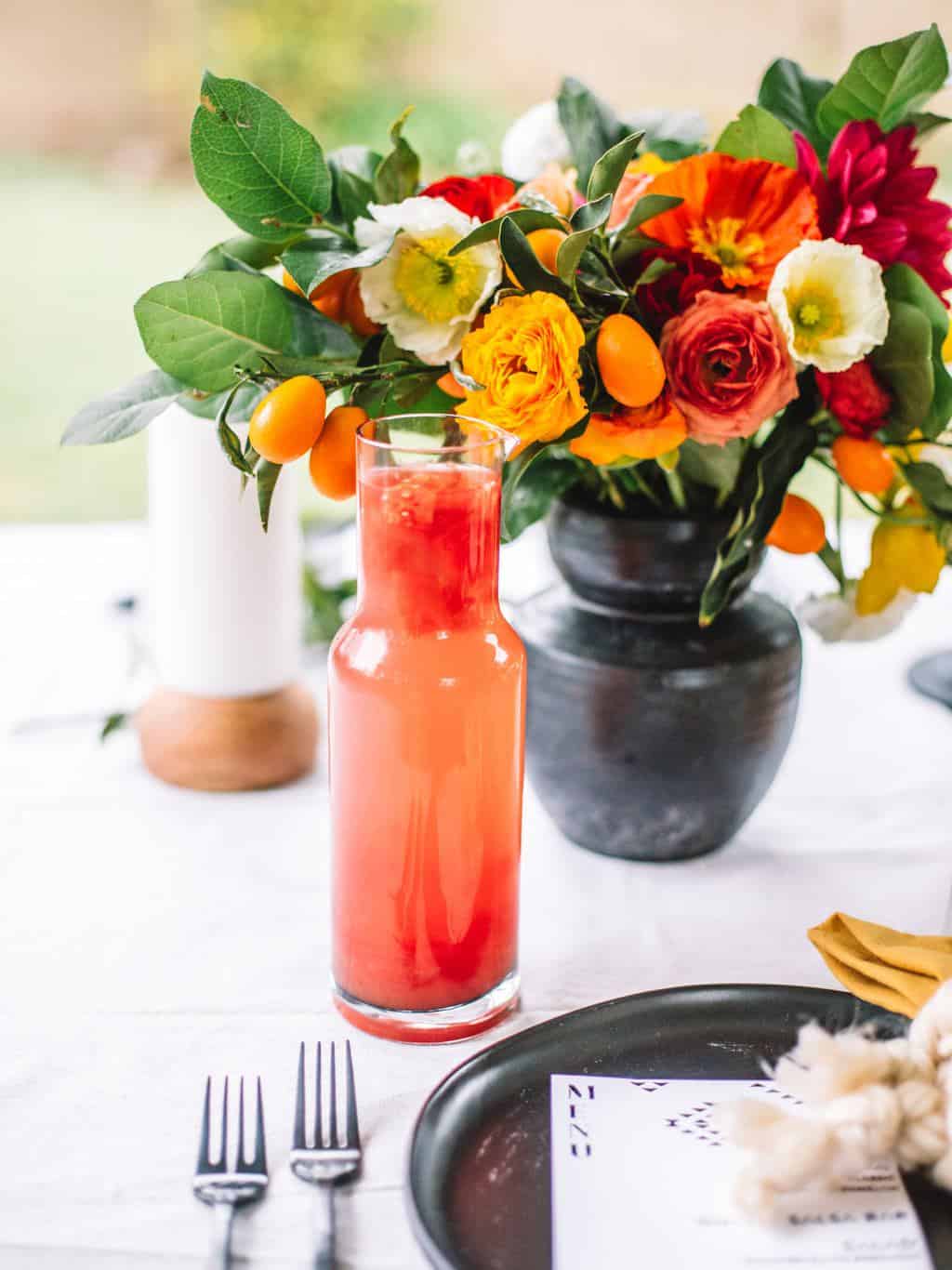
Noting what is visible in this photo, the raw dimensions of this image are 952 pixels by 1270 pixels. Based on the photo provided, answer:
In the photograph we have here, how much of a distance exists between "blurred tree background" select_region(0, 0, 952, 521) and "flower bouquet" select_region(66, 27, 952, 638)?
3.33 m

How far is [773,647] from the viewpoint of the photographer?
0.76 metres

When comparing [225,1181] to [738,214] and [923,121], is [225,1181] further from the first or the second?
[923,121]

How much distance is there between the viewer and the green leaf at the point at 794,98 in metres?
0.70

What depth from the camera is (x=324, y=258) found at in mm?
645

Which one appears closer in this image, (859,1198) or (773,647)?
(859,1198)

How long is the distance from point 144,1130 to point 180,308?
38cm

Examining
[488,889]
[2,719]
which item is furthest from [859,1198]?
[2,719]

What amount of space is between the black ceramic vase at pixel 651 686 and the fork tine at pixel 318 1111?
0.84ft

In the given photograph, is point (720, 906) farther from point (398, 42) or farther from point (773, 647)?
point (398, 42)

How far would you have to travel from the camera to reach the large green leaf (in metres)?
0.67

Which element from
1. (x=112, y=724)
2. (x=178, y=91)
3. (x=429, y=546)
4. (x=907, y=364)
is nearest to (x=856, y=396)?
(x=907, y=364)

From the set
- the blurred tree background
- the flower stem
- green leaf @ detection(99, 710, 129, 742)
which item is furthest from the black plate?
the blurred tree background

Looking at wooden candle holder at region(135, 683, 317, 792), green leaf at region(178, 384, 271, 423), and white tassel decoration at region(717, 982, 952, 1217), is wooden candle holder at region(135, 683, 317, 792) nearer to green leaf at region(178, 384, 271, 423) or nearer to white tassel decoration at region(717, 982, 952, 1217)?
green leaf at region(178, 384, 271, 423)

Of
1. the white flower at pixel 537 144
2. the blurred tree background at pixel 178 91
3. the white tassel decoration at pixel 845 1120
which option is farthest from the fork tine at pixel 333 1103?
the blurred tree background at pixel 178 91
